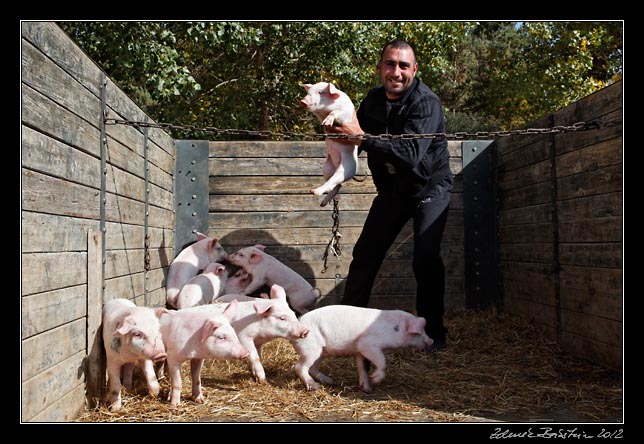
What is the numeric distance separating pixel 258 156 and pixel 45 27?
3766 mm

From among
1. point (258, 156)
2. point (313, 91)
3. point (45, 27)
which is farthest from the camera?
point (258, 156)

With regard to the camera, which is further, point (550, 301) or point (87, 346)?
point (550, 301)

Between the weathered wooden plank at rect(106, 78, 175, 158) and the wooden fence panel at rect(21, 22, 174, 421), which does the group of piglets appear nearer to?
the wooden fence panel at rect(21, 22, 174, 421)

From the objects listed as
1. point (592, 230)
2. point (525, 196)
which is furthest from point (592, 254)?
point (525, 196)

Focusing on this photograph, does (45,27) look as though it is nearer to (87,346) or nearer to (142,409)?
(87,346)

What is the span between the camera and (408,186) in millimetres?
5316

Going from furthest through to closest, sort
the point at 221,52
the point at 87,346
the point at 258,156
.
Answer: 1. the point at 221,52
2. the point at 258,156
3. the point at 87,346

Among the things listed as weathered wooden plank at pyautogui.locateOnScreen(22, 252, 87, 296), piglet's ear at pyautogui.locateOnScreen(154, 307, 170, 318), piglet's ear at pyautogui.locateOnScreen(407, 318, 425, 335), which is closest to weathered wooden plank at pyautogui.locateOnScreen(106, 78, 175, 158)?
weathered wooden plank at pyautogui.locateOnScreen(22, 252, 87, 296)

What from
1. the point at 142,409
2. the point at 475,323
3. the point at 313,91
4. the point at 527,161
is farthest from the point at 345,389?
the point at 527,161

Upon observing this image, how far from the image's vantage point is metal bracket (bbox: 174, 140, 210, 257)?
6.80 metres

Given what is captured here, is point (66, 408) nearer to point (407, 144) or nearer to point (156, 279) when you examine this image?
point (156, 279)

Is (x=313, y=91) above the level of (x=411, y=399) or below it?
above

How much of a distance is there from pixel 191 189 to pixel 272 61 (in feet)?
22.4

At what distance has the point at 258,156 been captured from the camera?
7.00 m
